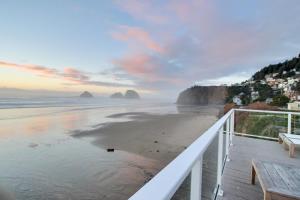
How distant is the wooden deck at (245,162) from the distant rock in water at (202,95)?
60.3m

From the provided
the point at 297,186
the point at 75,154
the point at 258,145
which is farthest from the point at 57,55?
the point at 297,186

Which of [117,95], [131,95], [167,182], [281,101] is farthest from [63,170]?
Result: [131,95]

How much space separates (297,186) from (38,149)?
25.5 ft

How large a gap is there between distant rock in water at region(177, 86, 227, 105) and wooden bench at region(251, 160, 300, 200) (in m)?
63.4

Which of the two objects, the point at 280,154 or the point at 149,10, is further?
the point at 149,10

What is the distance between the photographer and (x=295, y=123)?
5.07m

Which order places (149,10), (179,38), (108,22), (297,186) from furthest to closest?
(179,38)
(108,22)
(149,10)
(297,186)

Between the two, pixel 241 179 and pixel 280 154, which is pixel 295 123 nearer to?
pixel 280 154

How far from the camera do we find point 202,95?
235 ft

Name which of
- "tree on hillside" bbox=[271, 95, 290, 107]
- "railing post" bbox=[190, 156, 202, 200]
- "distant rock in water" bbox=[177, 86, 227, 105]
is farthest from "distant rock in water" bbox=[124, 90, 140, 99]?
"railing post" bbox=[190, 156, 202, 200]

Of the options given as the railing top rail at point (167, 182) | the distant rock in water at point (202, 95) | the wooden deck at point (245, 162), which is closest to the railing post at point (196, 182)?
the railing top rail at point (167, 182)

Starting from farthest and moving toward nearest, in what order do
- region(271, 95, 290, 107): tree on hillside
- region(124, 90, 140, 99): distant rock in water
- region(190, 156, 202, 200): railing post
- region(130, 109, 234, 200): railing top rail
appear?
region(124, 90, 140, 99): distant rock in water, region(271, 95, 290, 107): tree on hillside, region(190, 156, 202, 200): railing post, region(130, 109, 234, 200): railing top rail

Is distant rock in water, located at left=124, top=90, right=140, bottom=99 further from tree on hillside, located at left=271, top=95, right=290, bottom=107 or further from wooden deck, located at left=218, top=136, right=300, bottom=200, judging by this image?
wooden deck, located at left=218, top=136, right=300, bottom=200

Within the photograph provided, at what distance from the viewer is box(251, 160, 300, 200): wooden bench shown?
1.51 metres
